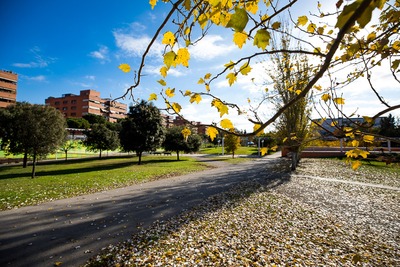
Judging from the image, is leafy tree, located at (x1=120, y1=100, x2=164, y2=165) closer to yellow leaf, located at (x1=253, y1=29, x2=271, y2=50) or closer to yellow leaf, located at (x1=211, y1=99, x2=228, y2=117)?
yellow leaf, located at (x1=211, y1=99, x2=228, y2=117)

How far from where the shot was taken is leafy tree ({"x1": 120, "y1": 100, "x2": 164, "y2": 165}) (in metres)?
24.6

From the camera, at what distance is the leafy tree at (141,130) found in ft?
80.8

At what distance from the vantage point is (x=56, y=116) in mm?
15727

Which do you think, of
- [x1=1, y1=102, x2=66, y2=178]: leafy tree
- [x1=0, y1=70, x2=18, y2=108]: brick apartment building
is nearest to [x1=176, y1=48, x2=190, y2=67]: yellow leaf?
[x1=1, y1=102, x2=66, y2=178]: leafy tree

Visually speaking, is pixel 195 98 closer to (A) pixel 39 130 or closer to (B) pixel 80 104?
(A) pixel 39 130

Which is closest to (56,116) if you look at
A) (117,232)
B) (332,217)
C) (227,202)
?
(117,232)

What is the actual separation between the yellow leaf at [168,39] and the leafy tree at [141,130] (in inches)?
933

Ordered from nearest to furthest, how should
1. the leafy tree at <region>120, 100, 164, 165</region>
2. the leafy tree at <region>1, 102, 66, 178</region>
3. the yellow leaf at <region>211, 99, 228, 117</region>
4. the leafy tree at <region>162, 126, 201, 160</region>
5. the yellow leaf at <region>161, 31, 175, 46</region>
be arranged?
1. the yellow leaf at <region>161, 31, 175, 46</region>
2. the yellow leaf at <region>211, 99, 228, 117</region>
3. the leafy tree at <region>1, 102, 66, 178</region>
4. the leafy tree at <region>120, 100, 164, 165</region>
5. the leafy tree at <region>162, 126, 201, 160</region>

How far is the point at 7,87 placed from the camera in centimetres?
6362

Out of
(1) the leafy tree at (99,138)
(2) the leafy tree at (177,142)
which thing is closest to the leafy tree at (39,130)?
(2) the leafy tree at (177,142)

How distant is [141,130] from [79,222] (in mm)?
18666

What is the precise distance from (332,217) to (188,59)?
26.8 feet

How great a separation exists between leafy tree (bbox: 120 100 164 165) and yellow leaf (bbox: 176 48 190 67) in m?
23.7

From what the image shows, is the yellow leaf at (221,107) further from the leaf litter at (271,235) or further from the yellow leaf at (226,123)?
the leaf litter at (271,235)
